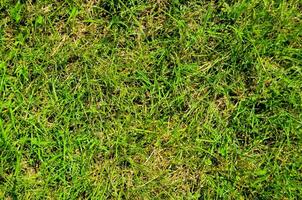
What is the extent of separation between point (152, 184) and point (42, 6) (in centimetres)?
119

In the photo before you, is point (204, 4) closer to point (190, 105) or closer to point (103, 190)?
point (190, 105)

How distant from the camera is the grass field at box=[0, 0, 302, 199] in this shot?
2861 millimetres

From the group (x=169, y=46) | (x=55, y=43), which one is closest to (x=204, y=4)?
(x=169, y=46)

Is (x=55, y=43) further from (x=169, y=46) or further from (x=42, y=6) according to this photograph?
(x=169, y=46)

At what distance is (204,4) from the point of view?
117 inches

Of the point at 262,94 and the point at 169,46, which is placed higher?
the point at 169,46

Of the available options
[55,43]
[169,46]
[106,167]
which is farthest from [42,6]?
[106,167]

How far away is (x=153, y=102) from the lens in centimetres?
292

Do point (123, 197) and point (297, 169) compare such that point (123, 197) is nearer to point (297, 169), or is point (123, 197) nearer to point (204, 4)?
point (297, 169)

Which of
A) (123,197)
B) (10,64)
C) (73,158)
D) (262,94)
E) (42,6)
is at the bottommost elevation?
(123,197)

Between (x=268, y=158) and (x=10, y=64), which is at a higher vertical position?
(x=10, y=64)

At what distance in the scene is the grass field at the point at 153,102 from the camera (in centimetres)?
286

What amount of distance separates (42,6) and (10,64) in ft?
1.24

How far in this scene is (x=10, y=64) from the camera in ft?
9.59
